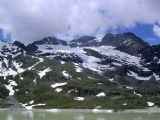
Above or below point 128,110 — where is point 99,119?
below

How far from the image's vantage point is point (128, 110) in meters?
195

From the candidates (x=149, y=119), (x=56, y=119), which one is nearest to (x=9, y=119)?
(x=56, y=119)

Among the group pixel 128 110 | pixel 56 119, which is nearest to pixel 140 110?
pixel 128 110

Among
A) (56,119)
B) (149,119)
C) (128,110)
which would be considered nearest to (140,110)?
(128,110)

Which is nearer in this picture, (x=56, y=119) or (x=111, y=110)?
(x=56, y=119)

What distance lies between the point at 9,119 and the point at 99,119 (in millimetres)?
28847

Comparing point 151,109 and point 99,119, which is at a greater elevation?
point 151,109

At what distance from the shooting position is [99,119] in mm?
127375

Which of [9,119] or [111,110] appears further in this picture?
[111,110]

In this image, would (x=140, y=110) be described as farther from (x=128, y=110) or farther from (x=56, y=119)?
(x=56, y=119)

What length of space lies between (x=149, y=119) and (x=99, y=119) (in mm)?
16663

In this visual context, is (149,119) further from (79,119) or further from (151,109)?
(151,109)

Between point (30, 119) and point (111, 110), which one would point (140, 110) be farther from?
point (30, 119)

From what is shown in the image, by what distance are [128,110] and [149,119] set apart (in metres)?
66.1
